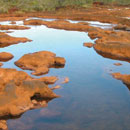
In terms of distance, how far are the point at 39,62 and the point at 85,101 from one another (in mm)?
5719

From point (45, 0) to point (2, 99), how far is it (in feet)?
160

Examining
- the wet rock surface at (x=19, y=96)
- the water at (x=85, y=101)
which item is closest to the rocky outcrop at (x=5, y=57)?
the water at (x=85, y=101)

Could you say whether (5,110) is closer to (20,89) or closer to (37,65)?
(20,89)

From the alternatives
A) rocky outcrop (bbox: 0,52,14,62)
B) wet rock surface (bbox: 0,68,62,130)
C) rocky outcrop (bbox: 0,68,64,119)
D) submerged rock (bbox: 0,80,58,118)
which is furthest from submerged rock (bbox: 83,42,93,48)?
submerged rock (bbox: 0,80,58,118)

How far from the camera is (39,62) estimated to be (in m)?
16.8

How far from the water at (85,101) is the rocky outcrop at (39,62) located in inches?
20.5

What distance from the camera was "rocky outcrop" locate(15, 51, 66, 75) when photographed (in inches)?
638

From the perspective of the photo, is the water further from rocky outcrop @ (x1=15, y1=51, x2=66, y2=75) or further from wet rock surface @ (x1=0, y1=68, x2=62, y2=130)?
rocky outcrop @ (x1=15, y1=51, x2=66, y2=75)

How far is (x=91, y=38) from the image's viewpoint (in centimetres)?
2711

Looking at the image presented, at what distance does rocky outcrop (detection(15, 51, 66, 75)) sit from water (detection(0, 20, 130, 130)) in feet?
1.71

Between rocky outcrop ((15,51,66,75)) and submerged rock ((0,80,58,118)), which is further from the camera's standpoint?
rocky outcrop ((15,51,66,75))

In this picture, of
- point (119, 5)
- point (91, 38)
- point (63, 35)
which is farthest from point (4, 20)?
point (119, 5)

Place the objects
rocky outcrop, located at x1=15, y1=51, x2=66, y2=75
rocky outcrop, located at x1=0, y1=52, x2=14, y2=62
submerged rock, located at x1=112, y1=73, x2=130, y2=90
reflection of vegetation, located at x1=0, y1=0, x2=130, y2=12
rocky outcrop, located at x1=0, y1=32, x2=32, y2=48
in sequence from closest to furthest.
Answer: submerged rock, located at x1=112, y1=73, x2=130, y2=90, rocky outcrop, located at x1=15, y1=51, x2=66, y2=75, rocky outcrop, located at x1=0, y1=52, x2=14, y2=62, rocky outcrop, located at x1=0, y1=32, x2=32, y2=48, reflection of vegetation, located at x1=0, y1=0, x2=130, y2=12

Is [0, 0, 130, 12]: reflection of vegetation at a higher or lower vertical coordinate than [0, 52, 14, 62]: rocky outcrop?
higher
